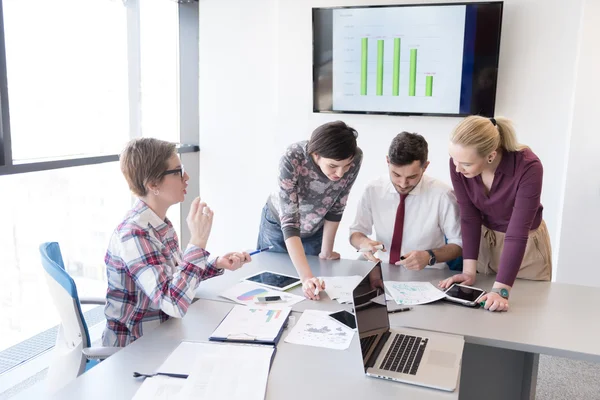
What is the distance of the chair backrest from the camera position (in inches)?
60.0

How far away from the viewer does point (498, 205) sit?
206cm

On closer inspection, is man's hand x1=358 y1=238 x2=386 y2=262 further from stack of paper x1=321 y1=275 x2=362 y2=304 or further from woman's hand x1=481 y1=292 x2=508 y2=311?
woman's hand x1=481 y1=292 x2=508 y2=311

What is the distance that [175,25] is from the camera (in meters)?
4.16

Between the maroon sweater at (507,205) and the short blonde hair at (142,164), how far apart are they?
3.93 ft

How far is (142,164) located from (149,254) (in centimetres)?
32

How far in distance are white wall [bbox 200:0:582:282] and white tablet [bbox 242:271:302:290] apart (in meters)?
1.70

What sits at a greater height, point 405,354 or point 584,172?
point 584,172

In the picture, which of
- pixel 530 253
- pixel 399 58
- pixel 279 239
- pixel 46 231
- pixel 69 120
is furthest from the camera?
pixel 399 58

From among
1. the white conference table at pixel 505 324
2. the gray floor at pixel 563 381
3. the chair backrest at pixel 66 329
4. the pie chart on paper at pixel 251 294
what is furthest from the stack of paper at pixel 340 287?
the gray floor at pixel 563 381

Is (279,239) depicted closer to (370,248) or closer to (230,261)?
(370,248)

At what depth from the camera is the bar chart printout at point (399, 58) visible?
332cm

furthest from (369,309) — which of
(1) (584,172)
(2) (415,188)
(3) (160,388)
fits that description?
(1) (584,172)

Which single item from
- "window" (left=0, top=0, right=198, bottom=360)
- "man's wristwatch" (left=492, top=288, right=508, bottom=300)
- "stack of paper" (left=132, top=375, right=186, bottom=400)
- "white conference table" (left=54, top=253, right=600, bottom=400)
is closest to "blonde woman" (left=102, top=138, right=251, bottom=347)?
"white conference table" (left=54, top=253, right=600, bottom=400)

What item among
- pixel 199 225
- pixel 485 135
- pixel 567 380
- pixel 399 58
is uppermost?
pixel 399 58
